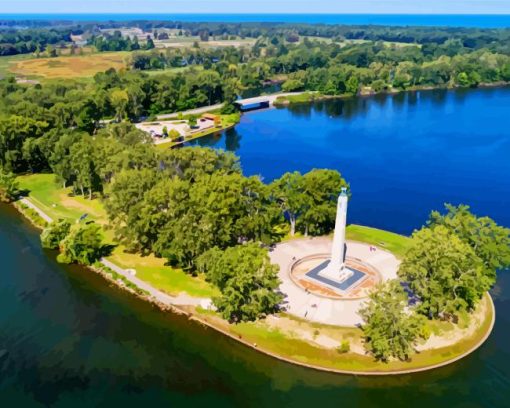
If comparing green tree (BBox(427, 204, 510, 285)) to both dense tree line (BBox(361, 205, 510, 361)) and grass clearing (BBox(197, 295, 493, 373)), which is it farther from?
grass clearing (BBox(197, 295, 493, 373))

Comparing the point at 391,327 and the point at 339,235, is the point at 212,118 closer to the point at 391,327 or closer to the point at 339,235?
the point at 339,235

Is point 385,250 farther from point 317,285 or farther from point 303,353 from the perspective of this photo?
point 303,353

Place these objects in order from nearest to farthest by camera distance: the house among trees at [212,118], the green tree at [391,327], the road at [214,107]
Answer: the green tree at [391,327] < the house among trees at [212,118] < the road at [214,107]

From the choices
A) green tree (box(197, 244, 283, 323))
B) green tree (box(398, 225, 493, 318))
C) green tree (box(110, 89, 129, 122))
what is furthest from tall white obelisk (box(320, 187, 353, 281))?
green tree (box(110, 89, 129, 122))

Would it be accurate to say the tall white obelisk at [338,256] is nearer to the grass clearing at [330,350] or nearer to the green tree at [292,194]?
the grass clearing at [330,350]

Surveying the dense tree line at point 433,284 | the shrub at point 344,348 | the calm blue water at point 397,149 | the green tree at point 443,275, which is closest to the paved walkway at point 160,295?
the shrub at point 344,348

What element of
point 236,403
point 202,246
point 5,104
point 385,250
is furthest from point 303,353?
point 5,104
